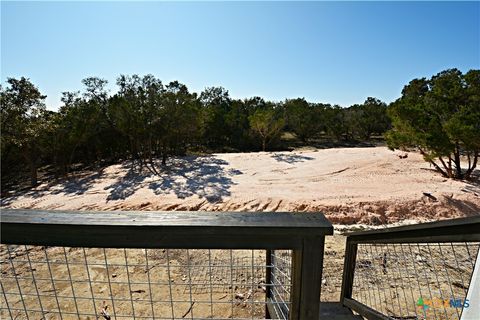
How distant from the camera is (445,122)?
7.12 meters

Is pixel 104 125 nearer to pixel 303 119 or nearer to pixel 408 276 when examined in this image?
pixel 408 276

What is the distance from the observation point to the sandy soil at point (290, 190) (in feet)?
19.3

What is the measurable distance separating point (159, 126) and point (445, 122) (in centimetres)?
1136

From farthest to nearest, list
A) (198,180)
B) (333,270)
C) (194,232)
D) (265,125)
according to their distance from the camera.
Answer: (265,125) → (198,180) → (333,270) → (194,232)

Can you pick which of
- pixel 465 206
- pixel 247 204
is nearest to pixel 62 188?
pixel 247 204

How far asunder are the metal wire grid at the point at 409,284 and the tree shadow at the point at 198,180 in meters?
4.46

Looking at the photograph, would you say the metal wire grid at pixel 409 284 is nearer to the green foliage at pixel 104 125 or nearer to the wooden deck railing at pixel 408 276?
the wooden deck railing at pixel 408 276

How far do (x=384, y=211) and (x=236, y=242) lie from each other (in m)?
6.18

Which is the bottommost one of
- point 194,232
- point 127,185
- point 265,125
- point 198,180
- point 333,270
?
point 127,185

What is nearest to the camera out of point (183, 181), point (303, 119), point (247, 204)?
point (247, 204)

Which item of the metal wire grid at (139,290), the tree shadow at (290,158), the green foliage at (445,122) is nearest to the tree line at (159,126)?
the green foliage at (445,122)

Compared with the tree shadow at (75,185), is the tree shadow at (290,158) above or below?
above

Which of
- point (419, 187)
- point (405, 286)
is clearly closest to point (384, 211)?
point (419, 187)

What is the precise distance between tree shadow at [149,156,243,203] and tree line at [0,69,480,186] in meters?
1.65
